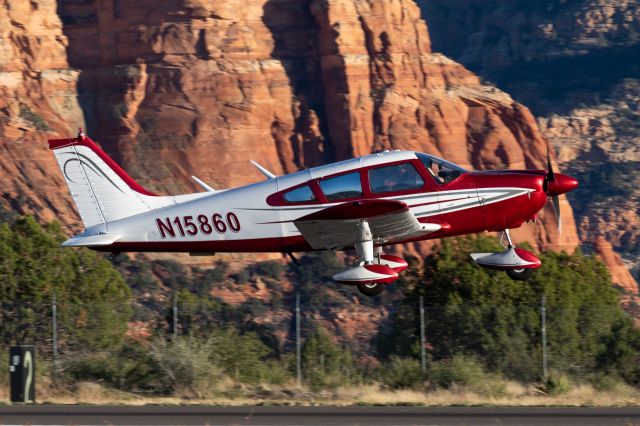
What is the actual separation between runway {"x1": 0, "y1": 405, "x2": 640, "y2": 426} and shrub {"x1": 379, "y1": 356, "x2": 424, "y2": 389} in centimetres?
423

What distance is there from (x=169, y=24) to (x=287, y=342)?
4159 centimetres

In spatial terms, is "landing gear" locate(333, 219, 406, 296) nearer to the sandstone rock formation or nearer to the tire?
the tire

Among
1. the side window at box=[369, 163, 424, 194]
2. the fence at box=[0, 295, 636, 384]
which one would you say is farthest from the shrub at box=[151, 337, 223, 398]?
the side window at box=[369, 163, 424, 194]

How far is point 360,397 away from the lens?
23.6 meters

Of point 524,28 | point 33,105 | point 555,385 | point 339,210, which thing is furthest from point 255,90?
point 524,28

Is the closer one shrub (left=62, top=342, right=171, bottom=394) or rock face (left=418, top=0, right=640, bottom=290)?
shrub (left=62, top=342, right=171, bottom=394)

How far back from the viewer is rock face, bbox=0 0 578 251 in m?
91.1

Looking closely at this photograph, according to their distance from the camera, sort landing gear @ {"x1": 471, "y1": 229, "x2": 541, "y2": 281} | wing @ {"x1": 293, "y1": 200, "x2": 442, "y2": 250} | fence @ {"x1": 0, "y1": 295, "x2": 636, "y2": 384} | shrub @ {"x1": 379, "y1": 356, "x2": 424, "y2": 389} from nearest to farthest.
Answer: wing @ {"x1": 293, "y1": 200, "x2": 442, "y2": 250}, landing gear @ {"x1": 471, "y1": 229, "x2": 541, "y2": 281}, shrub @ {"x1": 379, "y1": 356, "x2": 424, "y2": 389}, fence @ {"x1": 0, "y1": 295, "x2": 636, "y2": 384}

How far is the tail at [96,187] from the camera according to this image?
2427cm

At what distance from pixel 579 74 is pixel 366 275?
133966 mm

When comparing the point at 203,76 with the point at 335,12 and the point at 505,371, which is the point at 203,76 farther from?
the point at 505,371

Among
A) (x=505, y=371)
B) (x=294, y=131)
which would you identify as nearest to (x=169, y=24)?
(x=294, y=131)

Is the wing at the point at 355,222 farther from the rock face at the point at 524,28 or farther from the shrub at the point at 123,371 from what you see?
the rock face at the point at 524,28

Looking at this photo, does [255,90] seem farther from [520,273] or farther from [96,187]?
[520,273]
